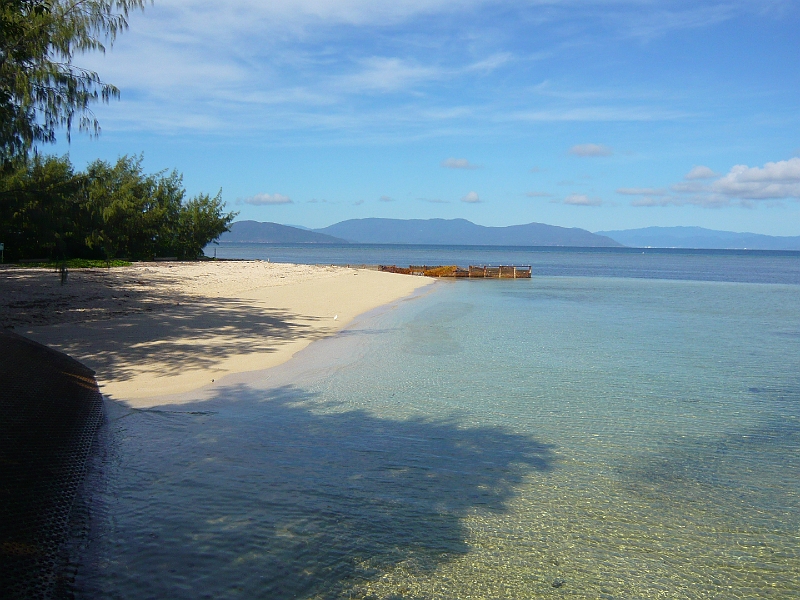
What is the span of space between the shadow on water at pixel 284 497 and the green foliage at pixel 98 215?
5.18m

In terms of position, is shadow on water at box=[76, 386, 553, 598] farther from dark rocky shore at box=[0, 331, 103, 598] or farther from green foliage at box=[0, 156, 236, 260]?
green foliage at box=[0, 156, 236, 260]

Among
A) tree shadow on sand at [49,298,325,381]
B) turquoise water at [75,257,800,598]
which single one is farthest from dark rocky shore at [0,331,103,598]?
tree shadow on sand at [49,298,325,381]

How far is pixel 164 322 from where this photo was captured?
14.3 meters

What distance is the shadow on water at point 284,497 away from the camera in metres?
4.24

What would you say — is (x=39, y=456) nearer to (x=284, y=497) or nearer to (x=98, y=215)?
(x=284, y=497)

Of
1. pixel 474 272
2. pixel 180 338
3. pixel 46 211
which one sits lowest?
pixel 180 338

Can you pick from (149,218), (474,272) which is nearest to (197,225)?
(149,218)

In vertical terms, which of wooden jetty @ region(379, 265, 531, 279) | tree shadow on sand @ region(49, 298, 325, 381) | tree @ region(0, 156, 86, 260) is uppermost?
tree @ region(0, 156, 86, 260)

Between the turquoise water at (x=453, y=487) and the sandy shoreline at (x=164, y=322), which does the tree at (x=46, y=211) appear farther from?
the turquoise water at (x=453, y=487)

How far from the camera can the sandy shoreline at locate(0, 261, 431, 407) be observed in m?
9.82

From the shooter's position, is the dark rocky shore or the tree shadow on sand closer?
the dark rocky shore

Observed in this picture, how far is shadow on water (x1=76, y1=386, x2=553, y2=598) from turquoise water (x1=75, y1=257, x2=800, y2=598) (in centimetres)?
2

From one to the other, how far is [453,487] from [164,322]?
33.5 ft

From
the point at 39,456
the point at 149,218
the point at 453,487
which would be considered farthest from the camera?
the point at 149,218
